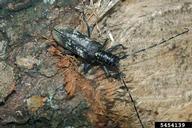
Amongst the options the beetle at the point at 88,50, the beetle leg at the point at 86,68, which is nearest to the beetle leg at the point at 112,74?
the beetle at the point at 88,50

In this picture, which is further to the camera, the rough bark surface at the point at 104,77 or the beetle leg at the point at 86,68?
the beetle leg at the point at 86,68

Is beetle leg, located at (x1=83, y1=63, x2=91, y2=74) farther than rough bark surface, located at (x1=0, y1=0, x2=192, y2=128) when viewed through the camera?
Yes

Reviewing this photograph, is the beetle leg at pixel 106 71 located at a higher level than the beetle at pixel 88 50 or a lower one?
lower

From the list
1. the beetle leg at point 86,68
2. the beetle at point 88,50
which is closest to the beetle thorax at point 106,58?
the beetle at point 88,50

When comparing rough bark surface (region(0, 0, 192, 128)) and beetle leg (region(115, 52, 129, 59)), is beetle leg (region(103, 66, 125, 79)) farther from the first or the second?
beetle leg (region(115, 52, 129, 59))

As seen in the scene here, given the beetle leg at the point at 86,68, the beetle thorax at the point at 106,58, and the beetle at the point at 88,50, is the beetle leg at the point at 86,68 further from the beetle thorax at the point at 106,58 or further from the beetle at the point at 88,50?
the beetle thorax at the point at 106,58

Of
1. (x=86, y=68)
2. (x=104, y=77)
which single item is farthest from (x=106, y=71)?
(x=86, y=68)

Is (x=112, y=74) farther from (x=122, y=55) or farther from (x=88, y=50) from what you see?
(x=88, y=50)

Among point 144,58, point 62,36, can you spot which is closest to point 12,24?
point 62,36

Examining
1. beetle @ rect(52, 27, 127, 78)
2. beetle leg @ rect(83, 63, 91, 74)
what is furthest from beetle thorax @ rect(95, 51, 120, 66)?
beetle leg @ rect(83, 63, 91, 74)

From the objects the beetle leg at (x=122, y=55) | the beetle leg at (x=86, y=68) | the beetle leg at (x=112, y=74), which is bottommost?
the beetle leg at (x=112, y=74)
